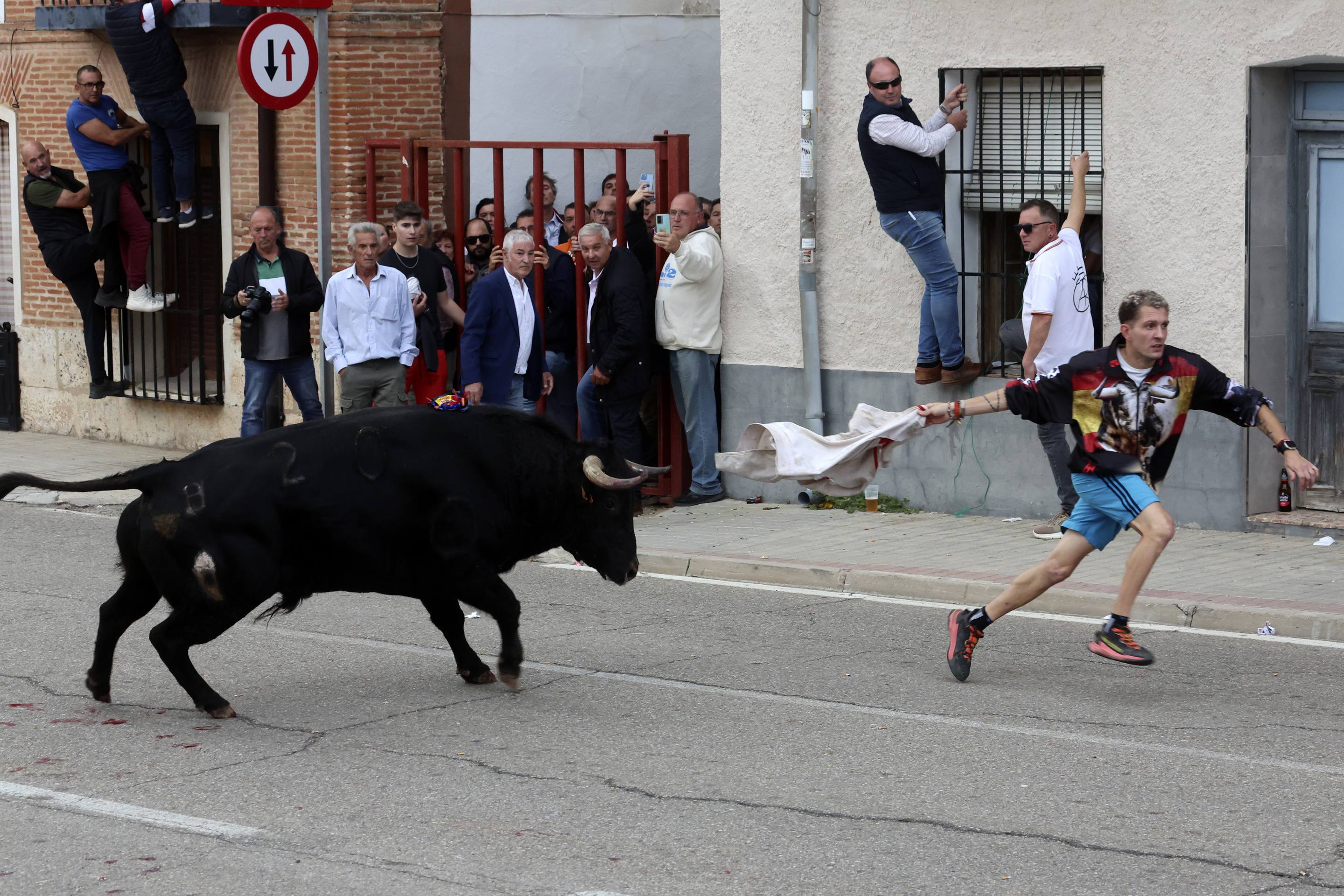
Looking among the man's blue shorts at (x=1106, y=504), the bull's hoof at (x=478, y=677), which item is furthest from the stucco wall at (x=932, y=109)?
the bull's hoof at (x=478, y=677)

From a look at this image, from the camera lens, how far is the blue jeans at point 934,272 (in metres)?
12.4

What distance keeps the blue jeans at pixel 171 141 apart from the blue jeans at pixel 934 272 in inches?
259

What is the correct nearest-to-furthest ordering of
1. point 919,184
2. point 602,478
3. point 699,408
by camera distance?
point 602,478 → point 919,184 → point 699,408

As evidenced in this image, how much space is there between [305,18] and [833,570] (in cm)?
779

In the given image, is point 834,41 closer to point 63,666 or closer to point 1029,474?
point 1029,474

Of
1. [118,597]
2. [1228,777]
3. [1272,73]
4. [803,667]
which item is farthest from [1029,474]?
[118,597]

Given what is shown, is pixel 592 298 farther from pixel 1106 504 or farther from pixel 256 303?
pixel 1106 504

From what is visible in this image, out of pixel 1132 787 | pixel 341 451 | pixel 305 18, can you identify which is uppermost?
pixel 305 18

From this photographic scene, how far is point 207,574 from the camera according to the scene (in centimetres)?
739

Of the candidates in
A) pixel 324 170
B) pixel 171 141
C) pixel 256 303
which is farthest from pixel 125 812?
pixel 171 141

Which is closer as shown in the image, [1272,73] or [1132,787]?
[1132,787]

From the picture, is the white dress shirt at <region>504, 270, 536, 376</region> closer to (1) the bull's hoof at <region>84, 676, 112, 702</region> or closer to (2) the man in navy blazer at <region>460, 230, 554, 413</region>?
(2) the man in navy blazer at <region>460, 230, 554, 413</region>

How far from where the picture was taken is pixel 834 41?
13.1m

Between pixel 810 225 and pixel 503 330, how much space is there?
2304mm
